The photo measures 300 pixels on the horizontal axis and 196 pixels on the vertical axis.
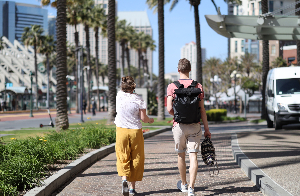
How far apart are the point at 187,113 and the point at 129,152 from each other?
3.52 feet

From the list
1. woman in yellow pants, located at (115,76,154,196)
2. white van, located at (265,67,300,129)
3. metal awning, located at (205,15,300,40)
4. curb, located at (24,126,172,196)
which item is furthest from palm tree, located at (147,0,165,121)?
woman in yellow pants, located at (115,76,154,196)

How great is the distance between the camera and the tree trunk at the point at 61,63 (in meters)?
16.0

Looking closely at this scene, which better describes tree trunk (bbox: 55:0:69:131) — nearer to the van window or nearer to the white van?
the white van

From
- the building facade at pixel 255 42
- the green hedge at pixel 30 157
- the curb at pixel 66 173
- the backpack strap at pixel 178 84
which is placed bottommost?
the curb at pixel 66 173

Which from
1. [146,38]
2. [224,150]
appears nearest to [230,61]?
[146,38]

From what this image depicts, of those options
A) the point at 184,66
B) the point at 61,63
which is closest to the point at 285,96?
the point at 61,63

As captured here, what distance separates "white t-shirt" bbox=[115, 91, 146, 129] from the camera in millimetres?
5637

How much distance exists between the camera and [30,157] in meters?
6.71

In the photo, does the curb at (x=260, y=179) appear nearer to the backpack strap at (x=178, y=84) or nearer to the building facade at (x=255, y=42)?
the backpack strap at (x=178, y=84)

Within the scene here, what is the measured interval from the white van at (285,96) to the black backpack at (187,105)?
12.8 meters

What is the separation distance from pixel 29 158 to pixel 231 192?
10.8 ft

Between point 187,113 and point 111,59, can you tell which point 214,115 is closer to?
point 111,59

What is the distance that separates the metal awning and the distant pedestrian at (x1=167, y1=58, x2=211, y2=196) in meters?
7.27

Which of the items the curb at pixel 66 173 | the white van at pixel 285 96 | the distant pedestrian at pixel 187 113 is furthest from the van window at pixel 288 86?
the distant pedestrian at pixel 187 113
